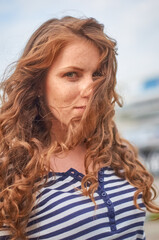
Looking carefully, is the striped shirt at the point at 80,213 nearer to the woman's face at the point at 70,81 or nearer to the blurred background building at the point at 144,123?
the woman's face at the point at 70,81

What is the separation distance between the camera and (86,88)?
1.71m

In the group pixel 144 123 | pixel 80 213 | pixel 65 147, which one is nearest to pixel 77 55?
pixel 65 147

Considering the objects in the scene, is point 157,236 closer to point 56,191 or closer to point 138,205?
point 138,205

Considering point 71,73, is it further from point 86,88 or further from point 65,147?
point 65,147

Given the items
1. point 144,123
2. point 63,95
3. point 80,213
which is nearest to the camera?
point 80,213

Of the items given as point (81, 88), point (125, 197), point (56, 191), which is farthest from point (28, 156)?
point (125, 197)

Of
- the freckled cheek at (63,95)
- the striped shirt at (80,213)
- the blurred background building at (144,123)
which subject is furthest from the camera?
the blurred background building at (144,123)

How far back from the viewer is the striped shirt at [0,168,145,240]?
154 cm

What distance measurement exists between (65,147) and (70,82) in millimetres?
331

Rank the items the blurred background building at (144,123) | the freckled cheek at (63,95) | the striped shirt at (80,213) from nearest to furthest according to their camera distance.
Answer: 1. the striped shirt at (80,213)
2. the freckled cheek at (63,95)
3. the blurred background building at (144,123)

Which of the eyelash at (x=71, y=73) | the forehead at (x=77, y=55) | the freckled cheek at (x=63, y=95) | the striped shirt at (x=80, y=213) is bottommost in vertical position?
the striped shirt at (x=80, y=213)

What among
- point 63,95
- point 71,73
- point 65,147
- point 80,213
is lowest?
point 80,213

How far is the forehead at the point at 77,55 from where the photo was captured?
169 cm

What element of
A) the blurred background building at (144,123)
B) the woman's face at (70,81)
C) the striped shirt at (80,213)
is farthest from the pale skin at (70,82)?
the blurred background building at (144,123)
